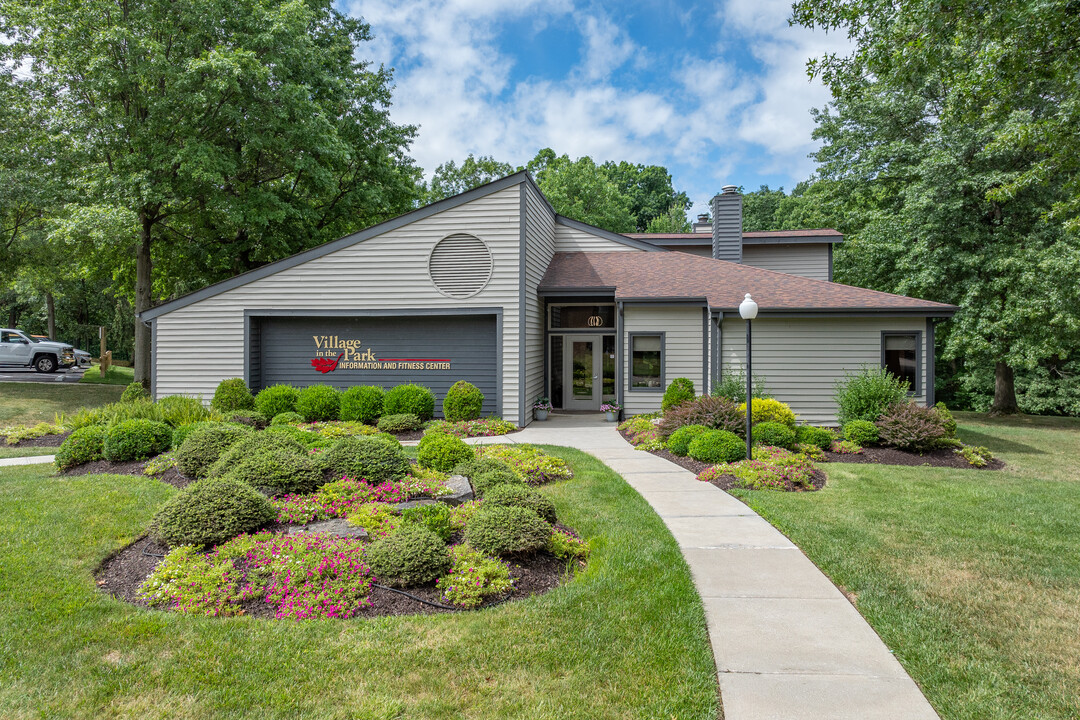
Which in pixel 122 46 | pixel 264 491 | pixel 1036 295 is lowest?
pixel 264 491

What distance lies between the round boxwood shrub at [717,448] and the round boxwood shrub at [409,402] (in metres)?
5.98

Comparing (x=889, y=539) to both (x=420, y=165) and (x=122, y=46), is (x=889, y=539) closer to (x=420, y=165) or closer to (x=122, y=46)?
(x=122, y=46)

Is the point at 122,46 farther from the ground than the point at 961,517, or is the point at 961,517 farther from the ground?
the point at 122,46

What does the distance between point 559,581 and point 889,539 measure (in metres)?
3.37

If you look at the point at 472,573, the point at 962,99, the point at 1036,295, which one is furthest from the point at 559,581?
the point at 1036,295

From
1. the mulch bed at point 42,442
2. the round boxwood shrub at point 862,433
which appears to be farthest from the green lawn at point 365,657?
the mulch bed at point 42,442

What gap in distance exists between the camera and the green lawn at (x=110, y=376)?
23.4 m

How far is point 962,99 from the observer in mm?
7832

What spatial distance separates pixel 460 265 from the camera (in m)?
12.9

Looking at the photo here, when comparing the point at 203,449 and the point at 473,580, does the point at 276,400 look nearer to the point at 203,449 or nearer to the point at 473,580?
the point at 203,449

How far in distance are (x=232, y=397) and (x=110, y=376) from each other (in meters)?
17.7

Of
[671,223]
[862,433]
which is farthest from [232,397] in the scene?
[671,223]

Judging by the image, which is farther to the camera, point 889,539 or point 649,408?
point 649,408

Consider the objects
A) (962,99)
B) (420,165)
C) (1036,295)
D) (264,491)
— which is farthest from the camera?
(420,165)
